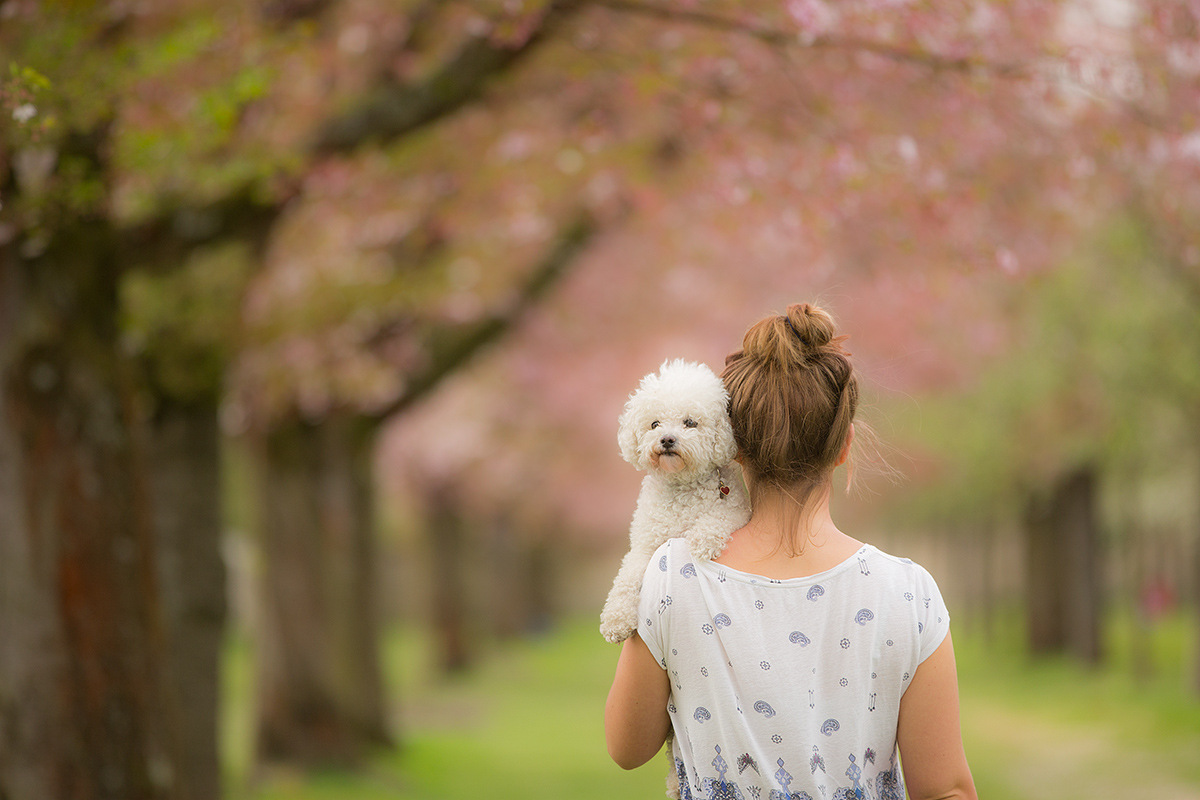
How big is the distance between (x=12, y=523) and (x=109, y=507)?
1.40ft

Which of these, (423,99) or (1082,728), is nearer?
(423,99)

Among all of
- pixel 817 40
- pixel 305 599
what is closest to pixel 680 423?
pixel 817 40

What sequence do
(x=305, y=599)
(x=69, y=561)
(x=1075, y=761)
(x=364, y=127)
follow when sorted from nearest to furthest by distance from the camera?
(x=69, y=561)
(x=364, y=127)
(x=305, y=599)
(x=1075, y=761)

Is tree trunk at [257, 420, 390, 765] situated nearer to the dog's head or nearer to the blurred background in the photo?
the blurred background

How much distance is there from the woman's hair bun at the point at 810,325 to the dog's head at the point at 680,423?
0.68 ft

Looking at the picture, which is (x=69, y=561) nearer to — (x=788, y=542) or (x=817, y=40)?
(x=788, y=542)

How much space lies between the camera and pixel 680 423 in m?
2.42

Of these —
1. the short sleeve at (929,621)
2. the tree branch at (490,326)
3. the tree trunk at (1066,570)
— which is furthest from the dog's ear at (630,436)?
the tree trunk at (1066,570)

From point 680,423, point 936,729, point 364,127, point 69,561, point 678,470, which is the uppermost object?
point 364,127

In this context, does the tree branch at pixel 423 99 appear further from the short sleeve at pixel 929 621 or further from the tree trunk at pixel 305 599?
the tree trunk at pixel 305 599

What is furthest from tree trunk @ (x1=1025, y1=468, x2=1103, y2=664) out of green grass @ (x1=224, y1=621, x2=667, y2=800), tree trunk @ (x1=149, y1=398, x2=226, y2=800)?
tree trunk @ (x1=149, y1=398, x2=226, y2=800)

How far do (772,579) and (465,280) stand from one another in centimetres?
880

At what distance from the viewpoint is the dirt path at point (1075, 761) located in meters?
10.4

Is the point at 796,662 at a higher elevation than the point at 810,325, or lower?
lower
